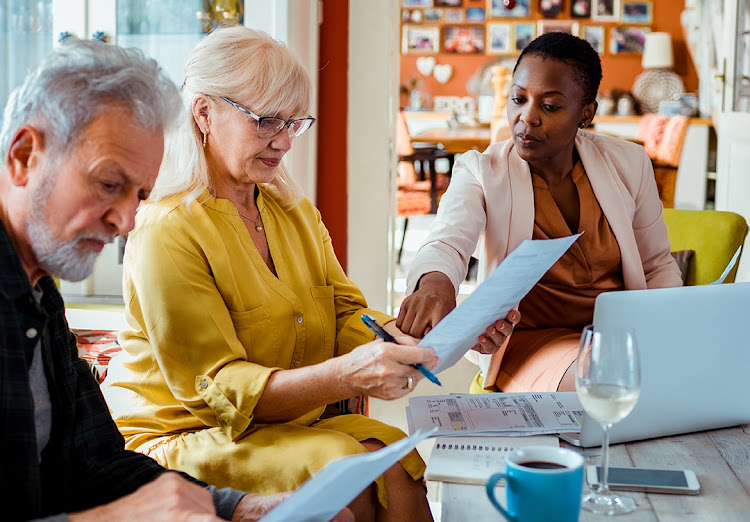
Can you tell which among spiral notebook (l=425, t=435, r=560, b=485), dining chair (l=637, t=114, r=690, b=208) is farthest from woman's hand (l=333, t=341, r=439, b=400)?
dining chair (l=637, t=114, r=690, b=208)

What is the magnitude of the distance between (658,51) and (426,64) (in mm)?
2391

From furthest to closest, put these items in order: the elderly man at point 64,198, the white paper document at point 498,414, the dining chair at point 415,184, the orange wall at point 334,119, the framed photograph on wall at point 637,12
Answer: the framed photograph on wall at point 637,12, the dining chair at point 415,184, the orange wall at point 334,119, the white paper document at point 498,414, the elderly man at point 64,198

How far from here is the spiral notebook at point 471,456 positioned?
3.77 feet

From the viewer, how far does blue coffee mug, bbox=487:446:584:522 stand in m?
0.89

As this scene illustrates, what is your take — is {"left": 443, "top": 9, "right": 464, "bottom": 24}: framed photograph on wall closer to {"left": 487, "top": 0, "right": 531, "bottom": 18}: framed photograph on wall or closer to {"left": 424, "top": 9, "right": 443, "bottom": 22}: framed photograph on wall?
{"left": 424, "top": 9, "right": 443, "bottom": 22}: framed photograph on wall

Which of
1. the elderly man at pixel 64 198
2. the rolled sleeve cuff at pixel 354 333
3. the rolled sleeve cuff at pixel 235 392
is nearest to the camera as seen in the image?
the elderly man at pixel 64 198

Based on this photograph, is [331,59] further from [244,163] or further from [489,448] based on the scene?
[489,448]

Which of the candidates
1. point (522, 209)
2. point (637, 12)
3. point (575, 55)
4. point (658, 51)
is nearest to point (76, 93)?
point (522, 209)

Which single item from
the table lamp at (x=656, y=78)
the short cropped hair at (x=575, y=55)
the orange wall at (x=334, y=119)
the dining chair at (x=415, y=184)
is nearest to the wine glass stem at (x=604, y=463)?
the short cropped hair at (x=575, y=55)

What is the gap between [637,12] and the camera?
8758mm

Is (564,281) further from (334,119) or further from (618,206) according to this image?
(334,119)

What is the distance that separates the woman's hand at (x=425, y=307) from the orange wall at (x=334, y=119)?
1.59 metres

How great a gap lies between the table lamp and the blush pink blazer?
665 centimetres

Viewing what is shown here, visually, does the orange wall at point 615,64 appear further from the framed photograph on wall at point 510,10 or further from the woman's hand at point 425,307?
the woman's hand at point 425,307
